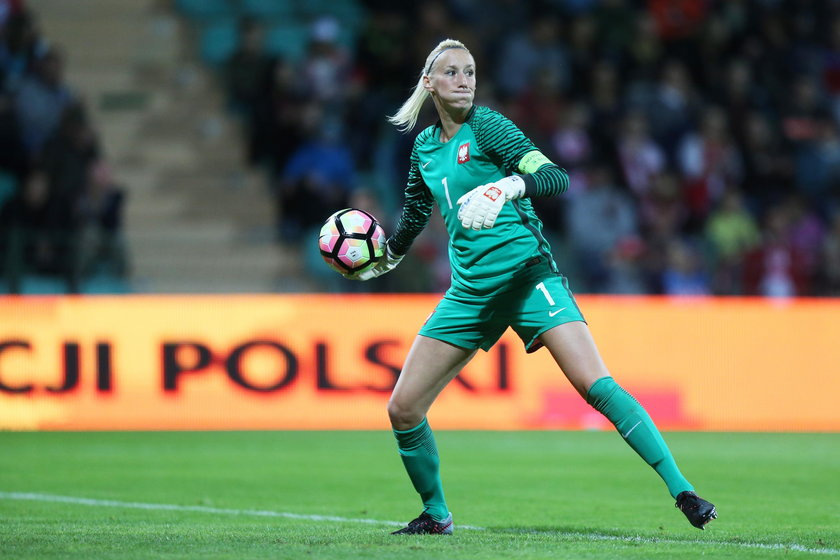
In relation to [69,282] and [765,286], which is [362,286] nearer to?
[69,282]

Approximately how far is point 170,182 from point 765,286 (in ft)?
24.3

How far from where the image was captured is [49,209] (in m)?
14.7

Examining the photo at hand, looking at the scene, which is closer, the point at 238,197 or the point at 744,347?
the point at 744,347

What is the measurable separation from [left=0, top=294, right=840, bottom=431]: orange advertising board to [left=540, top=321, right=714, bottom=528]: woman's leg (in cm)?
719

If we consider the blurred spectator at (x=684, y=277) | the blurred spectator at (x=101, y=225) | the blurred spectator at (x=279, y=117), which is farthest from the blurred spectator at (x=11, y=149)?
the blurred spectator at (x=684, y=277)

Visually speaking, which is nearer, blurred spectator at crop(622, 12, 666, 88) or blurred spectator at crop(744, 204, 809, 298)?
blurred spectator at crop(744, 204, 809, 298)

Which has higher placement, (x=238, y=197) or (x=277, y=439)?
(x=238, y=197)

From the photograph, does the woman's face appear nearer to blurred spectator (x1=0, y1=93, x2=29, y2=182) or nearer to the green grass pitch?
the green grass pitch

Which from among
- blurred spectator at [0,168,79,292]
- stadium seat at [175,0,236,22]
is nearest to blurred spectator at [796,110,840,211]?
stadium seat at [175,0,236,22]

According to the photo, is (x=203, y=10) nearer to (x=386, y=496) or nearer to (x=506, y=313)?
(x=386, y=496)

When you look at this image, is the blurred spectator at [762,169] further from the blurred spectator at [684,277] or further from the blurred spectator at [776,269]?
the blurred spectator at [684,277]

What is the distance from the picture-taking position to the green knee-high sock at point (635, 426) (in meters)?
6.02

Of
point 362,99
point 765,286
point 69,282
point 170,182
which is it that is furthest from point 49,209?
point 765,286

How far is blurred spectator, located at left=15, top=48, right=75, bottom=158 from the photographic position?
51.9 feet
